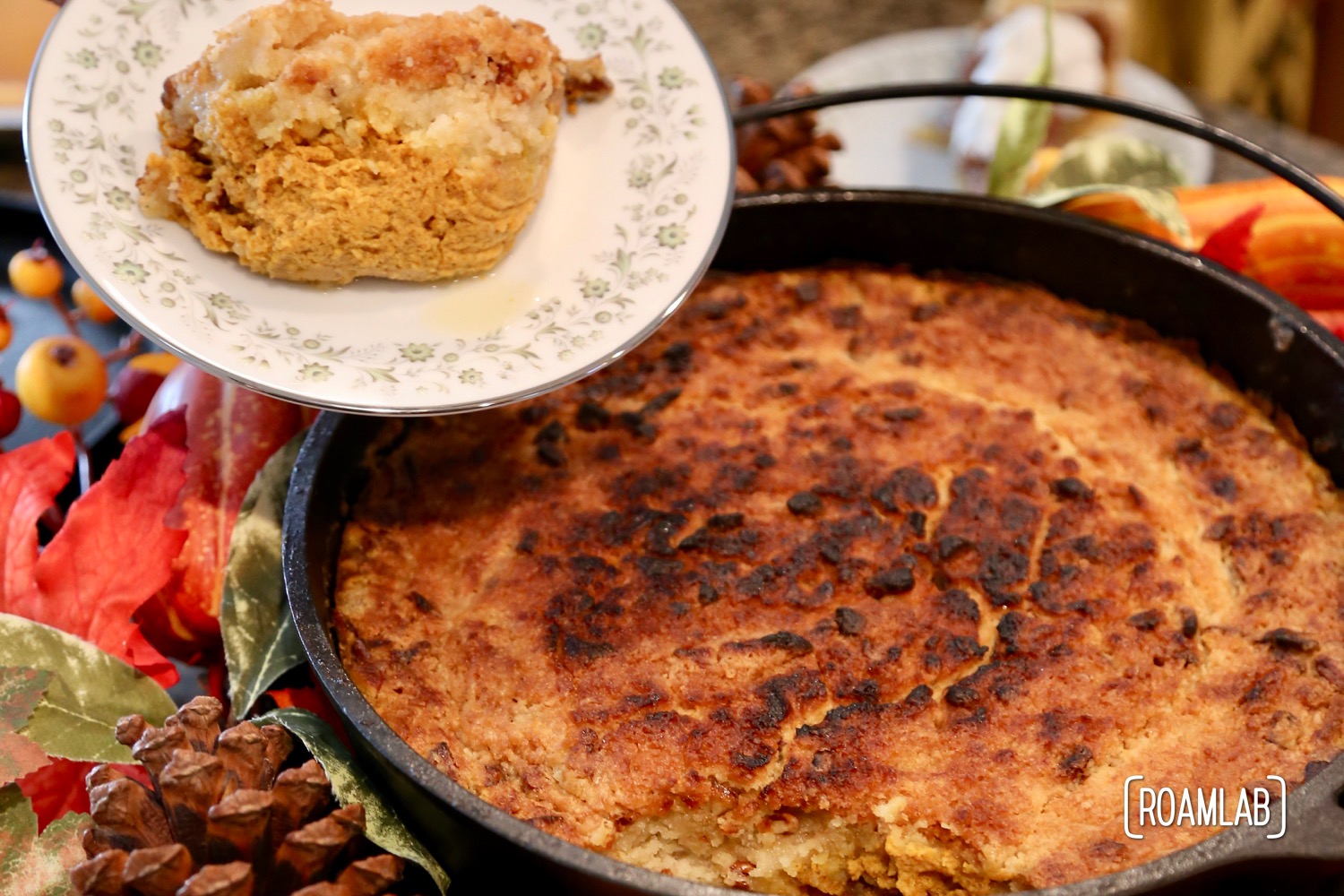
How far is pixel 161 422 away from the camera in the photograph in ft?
4.22

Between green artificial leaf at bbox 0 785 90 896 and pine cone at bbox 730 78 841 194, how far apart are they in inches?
54.4

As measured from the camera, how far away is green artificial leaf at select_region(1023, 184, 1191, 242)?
1.66 m

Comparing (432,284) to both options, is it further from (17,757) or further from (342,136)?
(17,757)

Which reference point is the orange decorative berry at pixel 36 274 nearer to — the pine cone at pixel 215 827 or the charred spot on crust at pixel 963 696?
the pine cone at pixel 215 827

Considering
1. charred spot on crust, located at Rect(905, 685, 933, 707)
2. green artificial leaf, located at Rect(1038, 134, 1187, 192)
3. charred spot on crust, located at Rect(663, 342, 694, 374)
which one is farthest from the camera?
green artificial leaf, located at Rect(1038, 134, 1187, 192)

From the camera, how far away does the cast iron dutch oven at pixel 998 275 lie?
0.90 m

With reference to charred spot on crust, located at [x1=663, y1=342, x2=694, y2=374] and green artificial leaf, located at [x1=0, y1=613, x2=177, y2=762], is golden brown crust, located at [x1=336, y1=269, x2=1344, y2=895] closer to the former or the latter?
charred spot on crust, located at [x1=663, y1=342, x2=694, y2=374]

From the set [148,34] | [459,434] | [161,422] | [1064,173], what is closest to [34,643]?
[161,422]

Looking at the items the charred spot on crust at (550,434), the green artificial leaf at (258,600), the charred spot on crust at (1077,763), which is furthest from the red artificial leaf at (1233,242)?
the green artificial leaf at (258,600)

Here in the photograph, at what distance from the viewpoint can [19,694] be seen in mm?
1090

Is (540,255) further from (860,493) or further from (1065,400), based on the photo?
(1065,400)

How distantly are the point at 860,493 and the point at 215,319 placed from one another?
0.73m

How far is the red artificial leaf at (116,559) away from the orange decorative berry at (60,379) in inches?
10.8

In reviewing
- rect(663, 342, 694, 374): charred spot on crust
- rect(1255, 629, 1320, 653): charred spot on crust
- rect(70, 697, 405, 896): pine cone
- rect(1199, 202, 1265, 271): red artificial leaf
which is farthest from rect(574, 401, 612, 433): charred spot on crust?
rect(1199, 202, 1265, 271): red artificial leaf
